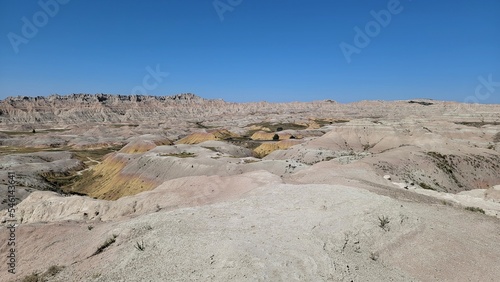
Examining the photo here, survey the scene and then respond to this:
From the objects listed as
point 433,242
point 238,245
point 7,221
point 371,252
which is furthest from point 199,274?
point 7,221

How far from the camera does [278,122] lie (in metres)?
176

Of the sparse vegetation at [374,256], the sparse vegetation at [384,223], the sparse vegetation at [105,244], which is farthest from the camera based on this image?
the sparse vegetation at [384,223]

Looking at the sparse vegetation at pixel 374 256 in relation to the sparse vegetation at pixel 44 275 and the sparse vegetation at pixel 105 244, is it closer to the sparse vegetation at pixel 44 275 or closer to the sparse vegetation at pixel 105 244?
the sparse vegetation at pixel 105 244

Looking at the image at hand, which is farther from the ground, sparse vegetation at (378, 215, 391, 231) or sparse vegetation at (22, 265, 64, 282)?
sparse vegetation at (378, 215, 391, 231)

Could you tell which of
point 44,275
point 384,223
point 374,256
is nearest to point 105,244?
point 44,275

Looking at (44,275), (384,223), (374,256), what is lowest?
(374,256)

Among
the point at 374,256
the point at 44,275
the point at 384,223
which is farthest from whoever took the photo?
the point at 384,223

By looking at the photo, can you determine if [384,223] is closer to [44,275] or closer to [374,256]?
[374,256]

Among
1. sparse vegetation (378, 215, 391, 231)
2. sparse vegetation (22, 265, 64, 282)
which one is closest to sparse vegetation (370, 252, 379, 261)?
sparse vegetation (378, 215, 391, 231)

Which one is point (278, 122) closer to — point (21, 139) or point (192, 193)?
point (21, 139)

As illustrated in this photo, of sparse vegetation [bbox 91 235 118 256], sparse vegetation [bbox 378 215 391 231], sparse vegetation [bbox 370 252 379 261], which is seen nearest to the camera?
sparse vegetation [bbox 370 252 379 261]

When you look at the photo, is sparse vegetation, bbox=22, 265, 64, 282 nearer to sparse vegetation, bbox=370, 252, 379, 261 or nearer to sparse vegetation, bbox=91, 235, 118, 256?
sparse vegetation, bbox=91, 235, 118, 256

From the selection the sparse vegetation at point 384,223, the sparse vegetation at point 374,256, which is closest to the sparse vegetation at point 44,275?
the sparse vegetation at point 374,256

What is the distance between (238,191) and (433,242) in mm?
14732
